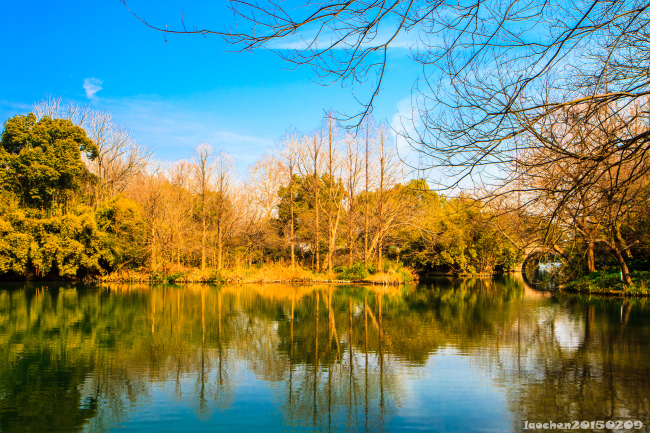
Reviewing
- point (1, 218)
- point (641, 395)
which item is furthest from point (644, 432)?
point (1, 218)

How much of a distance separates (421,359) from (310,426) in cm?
314

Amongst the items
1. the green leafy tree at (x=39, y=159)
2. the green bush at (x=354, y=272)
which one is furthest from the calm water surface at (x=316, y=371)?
the green leafy tree at (x=39, y=159)

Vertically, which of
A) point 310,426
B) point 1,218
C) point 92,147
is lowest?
point 310,426

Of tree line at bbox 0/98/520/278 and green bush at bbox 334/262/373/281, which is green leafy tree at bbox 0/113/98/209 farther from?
green bush at bbox 334/262/373/281

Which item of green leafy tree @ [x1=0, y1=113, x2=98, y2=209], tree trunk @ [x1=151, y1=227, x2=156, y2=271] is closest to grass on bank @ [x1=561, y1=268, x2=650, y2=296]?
tree trunk @ [x1=151, y1=227, x2=156, y2=271]

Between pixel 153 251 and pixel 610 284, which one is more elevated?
pixel 153 251

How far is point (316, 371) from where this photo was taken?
6.53 m

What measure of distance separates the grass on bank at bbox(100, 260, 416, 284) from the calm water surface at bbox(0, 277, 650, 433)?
13.3 metres

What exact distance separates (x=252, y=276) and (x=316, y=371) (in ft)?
65.7

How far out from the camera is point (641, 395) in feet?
17.3

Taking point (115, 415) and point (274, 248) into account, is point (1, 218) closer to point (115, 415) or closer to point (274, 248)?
point (274, 248)

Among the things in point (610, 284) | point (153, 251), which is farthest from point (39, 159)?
point (610, 284)

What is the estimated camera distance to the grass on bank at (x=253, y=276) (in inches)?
1004

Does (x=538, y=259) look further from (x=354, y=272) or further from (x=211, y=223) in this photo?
(x=211, y=223)
